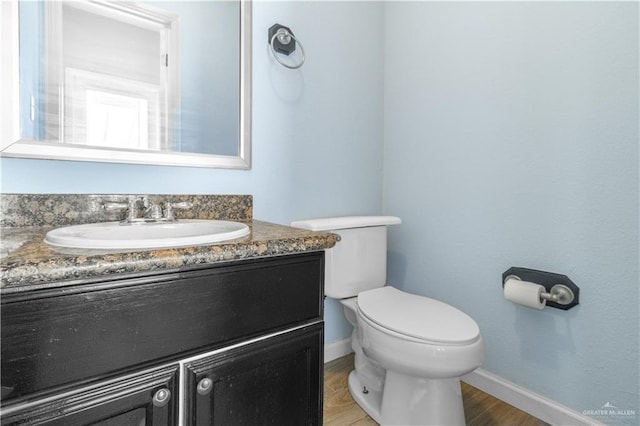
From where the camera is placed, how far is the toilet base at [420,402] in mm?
1097

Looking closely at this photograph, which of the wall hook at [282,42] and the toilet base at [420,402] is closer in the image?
the toilet base at [420,402]

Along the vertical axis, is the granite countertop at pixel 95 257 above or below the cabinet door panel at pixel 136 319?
above

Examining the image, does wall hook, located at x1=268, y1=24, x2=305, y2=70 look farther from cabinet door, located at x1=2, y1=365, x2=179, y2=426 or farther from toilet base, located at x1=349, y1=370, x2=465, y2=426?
toilet base, located at x1=349, y1=370, x2=465, y2=426

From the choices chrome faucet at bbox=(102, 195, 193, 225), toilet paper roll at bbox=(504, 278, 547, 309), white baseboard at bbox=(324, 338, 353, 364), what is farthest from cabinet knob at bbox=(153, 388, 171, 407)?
toilet paper roll at bbox=(504, 278, 547, 309)

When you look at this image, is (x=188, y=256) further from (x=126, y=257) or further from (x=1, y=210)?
(x=1, y=210)

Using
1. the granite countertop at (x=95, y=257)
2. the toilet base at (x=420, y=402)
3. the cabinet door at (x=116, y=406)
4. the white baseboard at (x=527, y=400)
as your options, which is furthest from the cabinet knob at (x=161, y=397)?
the white baseboard at (x=527, y=400)

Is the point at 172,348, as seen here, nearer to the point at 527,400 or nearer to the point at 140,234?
the point at 140,234

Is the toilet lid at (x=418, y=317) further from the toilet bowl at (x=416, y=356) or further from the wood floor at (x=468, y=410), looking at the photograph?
the wood floor at (x=468, y=410)

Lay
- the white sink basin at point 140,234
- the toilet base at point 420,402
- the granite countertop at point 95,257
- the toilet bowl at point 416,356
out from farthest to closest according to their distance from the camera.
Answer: the toilet base at point 420,402 → the toilet bowl at point 416,356 → the white sink basin at point 140,234 → the granite countertop at point 95,257

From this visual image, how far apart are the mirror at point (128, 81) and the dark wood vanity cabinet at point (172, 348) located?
0.60m

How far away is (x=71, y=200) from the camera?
910mm

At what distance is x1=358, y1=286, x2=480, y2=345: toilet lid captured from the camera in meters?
1.00

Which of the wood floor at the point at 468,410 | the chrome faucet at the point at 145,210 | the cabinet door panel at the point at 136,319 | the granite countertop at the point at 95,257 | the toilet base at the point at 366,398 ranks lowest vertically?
the wood floor at the point at 468,410

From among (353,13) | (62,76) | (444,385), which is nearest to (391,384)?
(444,385)
